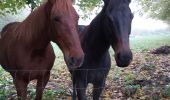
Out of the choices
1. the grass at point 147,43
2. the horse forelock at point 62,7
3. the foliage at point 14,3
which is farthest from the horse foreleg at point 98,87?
the grass at point 147,43

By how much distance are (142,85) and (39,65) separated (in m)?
3.00

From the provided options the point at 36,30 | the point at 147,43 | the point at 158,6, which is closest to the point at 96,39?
the point at 36,30

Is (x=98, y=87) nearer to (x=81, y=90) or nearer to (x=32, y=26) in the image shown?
(x=81, y=90)

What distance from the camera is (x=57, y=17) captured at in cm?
376

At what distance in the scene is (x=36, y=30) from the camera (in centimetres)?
444

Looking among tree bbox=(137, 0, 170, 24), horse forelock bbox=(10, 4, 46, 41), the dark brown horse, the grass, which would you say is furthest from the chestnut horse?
tree bbox=(137, 0, 170, 24)

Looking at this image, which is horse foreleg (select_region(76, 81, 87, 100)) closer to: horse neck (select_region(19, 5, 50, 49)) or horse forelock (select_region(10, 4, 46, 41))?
horse neck (select_region(19, 5, 50, 49))

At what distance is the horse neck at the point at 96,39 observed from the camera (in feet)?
14.8

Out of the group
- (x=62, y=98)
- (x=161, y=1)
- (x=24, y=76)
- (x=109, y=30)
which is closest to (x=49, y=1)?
(x=109, y=30)

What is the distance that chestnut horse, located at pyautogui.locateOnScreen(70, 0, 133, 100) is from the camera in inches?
153

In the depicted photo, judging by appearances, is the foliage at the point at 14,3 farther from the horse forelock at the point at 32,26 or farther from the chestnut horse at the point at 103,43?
the chestnut horse at the point at 103,43

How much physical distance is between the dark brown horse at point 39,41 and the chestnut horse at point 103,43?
48 centimetres

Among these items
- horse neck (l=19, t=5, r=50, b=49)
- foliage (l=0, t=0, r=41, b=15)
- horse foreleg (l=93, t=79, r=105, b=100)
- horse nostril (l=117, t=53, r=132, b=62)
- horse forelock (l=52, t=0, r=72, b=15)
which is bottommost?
horse foreleg (l=93, t=79, r=105, b=100)

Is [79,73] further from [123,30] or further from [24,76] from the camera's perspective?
→ [123,30]
